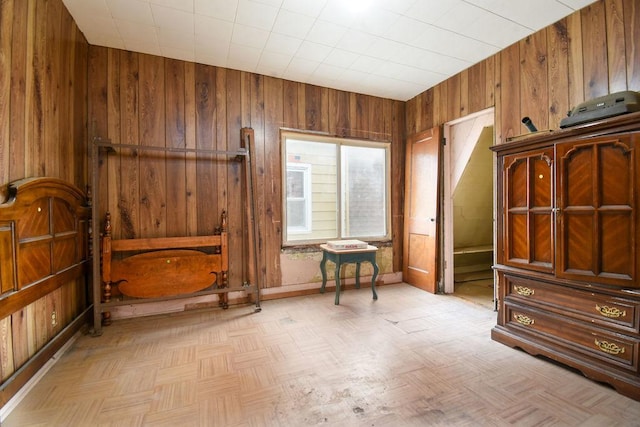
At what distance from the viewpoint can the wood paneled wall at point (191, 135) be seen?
114 inches

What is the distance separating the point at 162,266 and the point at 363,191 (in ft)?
9.08

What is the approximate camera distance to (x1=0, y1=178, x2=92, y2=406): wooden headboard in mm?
1596

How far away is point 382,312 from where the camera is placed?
3.01 metres

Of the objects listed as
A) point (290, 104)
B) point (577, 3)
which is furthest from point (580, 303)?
point (290, 104)

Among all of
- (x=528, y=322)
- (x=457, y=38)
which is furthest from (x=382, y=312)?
(x=457, y=38)

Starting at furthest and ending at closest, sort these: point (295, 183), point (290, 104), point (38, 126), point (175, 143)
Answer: point (295, 183) → point (290, 104) → point (175, 143) → point (38, 126)

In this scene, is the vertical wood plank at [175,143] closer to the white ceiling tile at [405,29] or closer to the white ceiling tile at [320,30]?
the white ceiling tile at [320,30]

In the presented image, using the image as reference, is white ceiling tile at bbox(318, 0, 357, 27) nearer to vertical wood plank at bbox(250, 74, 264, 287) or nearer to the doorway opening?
vertical wood plank at bbox(250, 74, 264, 287)

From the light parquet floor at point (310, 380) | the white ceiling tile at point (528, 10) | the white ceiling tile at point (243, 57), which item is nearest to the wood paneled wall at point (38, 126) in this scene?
the light parquet floor at point (310, 380)

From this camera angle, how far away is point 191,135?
3139mm

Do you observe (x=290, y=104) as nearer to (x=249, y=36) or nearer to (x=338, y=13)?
(x=249, y=36)

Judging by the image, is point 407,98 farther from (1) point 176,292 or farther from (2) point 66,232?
(2) point 66,232

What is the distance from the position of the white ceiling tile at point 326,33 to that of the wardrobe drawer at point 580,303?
2.63 m

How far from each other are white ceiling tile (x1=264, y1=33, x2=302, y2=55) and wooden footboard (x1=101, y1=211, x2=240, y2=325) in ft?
5.97
